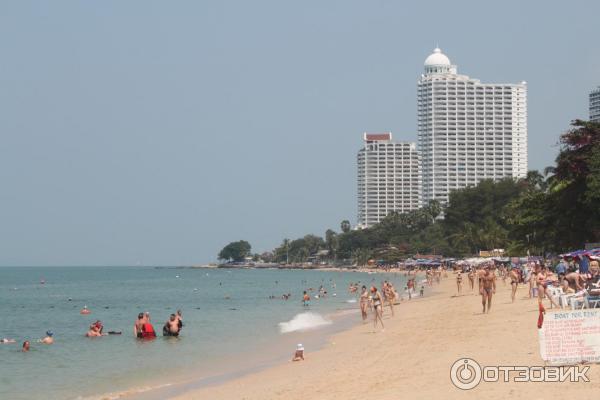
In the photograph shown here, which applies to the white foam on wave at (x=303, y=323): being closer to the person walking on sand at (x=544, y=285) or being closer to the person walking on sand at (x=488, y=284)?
the person walking on sand at (x=488, y=284)

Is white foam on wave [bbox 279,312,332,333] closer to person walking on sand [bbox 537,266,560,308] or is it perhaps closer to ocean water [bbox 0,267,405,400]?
ocean water [bbox 0,267,405,400]

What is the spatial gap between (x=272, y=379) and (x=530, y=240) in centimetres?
5007

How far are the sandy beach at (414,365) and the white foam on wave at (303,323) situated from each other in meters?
7.35

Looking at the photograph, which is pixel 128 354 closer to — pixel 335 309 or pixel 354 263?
pixel 335 309

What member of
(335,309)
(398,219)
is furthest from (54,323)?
(398,219)

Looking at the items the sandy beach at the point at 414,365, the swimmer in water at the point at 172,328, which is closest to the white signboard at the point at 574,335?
the sandy beach at the point at 414,365

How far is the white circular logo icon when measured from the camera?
12875 millimetres

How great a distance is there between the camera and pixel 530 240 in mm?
65125

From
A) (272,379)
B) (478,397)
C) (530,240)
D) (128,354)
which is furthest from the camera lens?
(530,240)

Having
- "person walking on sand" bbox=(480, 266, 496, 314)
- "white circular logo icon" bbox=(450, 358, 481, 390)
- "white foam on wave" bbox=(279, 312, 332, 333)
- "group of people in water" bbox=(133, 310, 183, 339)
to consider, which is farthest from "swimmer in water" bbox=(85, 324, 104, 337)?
"white circular logo icon" bbox=(450, 358, 481, 390)

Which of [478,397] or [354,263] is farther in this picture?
[354,263]

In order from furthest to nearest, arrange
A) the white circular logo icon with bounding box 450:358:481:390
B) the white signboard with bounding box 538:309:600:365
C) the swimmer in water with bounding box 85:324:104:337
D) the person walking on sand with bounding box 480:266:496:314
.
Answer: the swimmer in water with bounding box 85:324:104:337 → the person walking on sand with bounding box 480:266:496:314 → the white circular logo icon with bounding box 450:358:481:390 → the white signboard with bounding box 538:309:600:365

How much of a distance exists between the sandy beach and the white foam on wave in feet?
24.1

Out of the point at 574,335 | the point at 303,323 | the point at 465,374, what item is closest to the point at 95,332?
the point at 303,323
